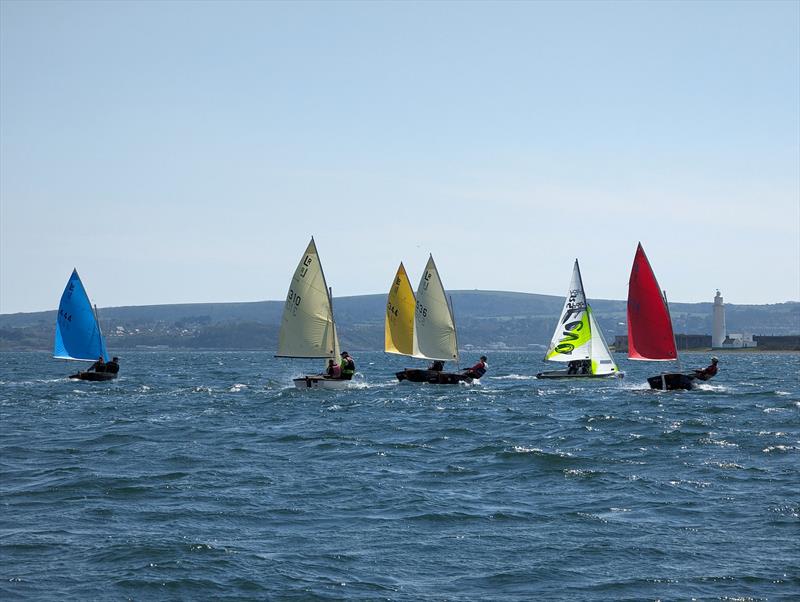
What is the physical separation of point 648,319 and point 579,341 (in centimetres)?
1062

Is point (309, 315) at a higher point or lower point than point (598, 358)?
higher

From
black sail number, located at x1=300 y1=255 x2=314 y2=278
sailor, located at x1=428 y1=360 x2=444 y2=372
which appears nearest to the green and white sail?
sailor, located at x1=428 y1=360 x2=444 y2=372

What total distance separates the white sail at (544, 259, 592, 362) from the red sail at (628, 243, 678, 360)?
8511 mm

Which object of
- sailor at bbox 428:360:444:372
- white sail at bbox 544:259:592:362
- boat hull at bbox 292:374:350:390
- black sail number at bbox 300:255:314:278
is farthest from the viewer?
white sail at bbox 544:259:592:362

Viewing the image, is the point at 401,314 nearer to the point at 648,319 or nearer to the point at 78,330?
the point at 648,319

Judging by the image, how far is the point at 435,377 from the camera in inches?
2454

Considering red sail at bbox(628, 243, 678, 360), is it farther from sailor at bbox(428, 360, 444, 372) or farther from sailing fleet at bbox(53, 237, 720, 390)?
sailor at bbox(428, 360, 444, 372)

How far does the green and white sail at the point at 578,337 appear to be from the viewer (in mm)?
65188

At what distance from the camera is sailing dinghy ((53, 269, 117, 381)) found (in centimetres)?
6706

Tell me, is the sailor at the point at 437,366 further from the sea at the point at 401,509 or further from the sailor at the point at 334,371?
the sea at the point at 401,509

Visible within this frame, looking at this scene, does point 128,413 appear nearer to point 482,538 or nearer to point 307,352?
point 307,352

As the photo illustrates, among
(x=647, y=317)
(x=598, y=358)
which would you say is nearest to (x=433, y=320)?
(x=598, y=358)

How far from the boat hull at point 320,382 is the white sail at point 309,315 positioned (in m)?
1.24

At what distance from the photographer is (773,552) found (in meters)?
17.8
